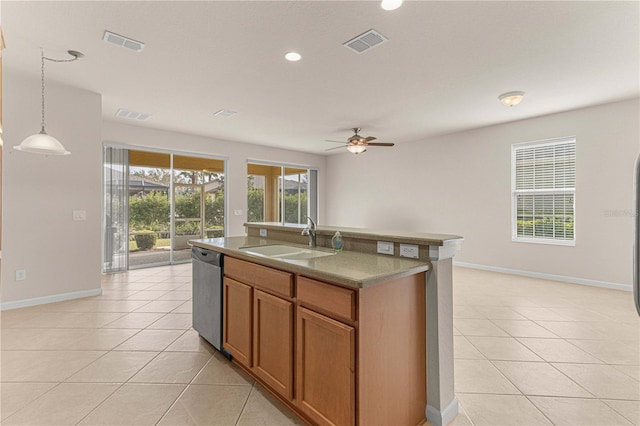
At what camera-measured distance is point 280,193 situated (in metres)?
8.21

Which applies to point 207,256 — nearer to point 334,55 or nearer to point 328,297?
point 328,297

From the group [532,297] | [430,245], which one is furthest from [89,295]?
[532,297]

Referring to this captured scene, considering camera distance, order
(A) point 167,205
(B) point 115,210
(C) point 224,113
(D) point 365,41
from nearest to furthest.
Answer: (D) point 365,41
(C) point 224,113
(B) point 115,210
(A) point 167,205

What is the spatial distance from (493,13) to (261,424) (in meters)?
3.33

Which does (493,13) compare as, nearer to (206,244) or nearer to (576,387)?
(576,387)

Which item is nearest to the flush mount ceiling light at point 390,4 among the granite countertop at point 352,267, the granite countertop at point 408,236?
the granite countertop at point 408,236

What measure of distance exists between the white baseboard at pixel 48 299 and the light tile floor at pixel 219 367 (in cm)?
13

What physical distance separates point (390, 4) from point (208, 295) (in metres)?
2.74

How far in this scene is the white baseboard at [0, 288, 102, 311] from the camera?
3516 mm

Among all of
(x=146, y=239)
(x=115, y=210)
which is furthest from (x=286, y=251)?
(x=146, y=239)

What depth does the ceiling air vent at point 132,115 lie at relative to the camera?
489 cm

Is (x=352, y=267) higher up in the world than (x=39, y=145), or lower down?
lower down

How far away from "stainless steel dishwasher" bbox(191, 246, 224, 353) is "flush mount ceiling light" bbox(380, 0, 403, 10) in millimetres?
2309

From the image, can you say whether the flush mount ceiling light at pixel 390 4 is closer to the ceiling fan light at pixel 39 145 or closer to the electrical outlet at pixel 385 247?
the electrical outlet at pixel 385 247
